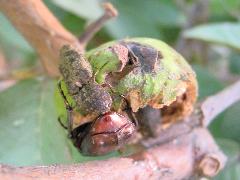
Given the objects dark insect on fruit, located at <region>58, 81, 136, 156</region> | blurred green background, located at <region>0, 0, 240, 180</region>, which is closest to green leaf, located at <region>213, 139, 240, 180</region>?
blurred green background, located at <region>0, 0, 240, 180</region>

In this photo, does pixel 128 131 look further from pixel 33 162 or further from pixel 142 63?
pixel 33 162

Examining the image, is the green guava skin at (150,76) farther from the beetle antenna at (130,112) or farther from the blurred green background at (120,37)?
the blurred green background at (120,37)

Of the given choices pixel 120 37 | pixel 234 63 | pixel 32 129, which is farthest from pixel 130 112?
pixel 234 63

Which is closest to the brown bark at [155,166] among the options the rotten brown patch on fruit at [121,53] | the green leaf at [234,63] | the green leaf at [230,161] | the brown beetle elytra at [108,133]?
the brown beetle elytra at [108,133]

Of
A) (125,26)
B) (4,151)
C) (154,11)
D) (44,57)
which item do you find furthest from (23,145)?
(154,11)

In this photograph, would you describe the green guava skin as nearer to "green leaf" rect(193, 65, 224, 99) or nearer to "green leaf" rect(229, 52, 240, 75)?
"green leaf" rect(193, 65, 224, 99)
